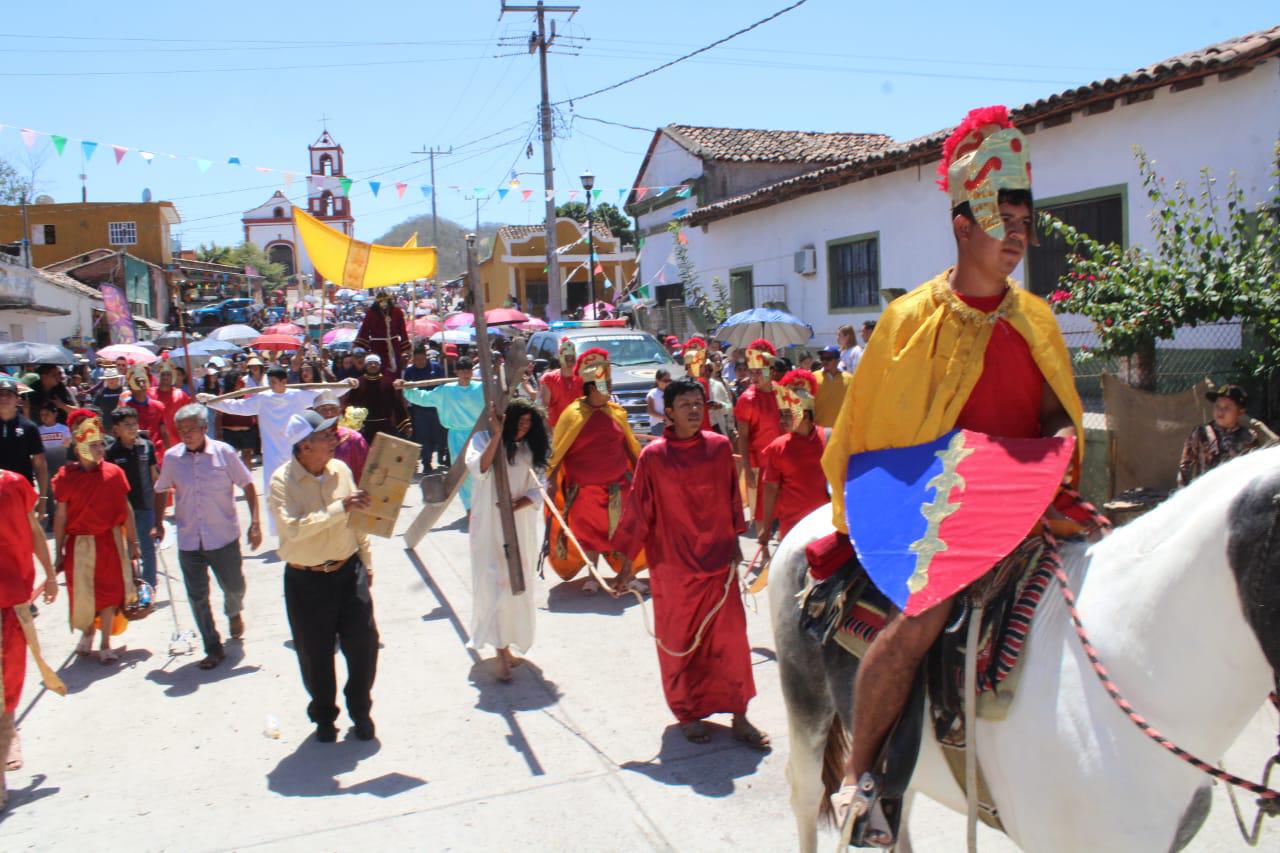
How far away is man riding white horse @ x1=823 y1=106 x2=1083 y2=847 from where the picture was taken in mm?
2982

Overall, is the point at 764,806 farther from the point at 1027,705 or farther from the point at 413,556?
the point at 413,556

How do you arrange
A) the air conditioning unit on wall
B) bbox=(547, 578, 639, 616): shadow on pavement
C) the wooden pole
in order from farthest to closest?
the air conditioning unit on wall
bbox=(547, 578, 639, 616): shadow on pavement
the wooden pole

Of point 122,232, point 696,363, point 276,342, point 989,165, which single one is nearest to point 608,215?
point 122,232

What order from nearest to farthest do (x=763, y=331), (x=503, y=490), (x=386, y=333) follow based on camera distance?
(x=503, y=490)
(x=386, y=333)
(x=763, y=331)

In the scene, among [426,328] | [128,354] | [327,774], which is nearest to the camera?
[327,774]

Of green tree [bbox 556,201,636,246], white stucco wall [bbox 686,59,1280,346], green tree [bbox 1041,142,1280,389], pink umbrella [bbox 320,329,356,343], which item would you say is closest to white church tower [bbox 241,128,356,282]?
green tree [bbox 556,201,636,246]

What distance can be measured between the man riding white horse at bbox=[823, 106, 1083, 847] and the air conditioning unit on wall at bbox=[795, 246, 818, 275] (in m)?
16.1

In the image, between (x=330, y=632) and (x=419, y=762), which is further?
(x=330, y=632)

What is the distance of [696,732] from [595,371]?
381 centimetres

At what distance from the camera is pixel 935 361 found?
3.01 metres

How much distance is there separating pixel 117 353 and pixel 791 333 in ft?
41.5

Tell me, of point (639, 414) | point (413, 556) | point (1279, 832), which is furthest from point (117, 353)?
point (1279, 832)

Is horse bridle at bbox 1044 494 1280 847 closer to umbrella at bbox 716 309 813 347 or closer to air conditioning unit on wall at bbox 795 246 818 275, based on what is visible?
umbrella at bbox 716 309 813 347

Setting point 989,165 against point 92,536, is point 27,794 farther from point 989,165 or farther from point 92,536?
point 989,165
